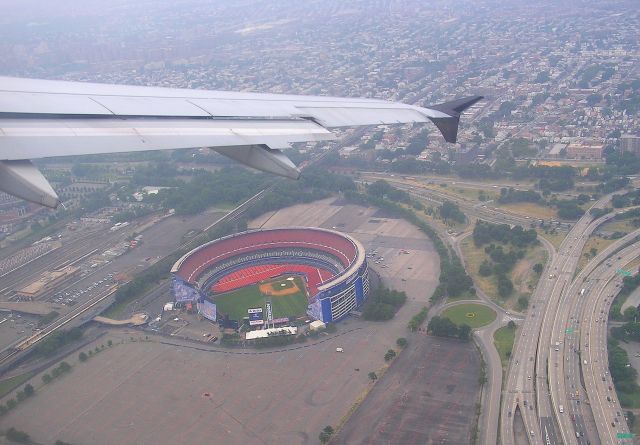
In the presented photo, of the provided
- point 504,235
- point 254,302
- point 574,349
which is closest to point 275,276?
point 254,302

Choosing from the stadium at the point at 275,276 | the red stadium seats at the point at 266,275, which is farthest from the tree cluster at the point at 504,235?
the red stadium seats at the point at 266,275

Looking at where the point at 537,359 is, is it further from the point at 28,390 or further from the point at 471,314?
the point at 28,390

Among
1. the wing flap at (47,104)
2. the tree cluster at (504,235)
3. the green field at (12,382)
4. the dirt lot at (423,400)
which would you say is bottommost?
A: the dirt lot at (423,400)

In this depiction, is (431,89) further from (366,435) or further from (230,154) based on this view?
(230,154)

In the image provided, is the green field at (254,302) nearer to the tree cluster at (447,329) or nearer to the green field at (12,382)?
the tree cluster at (447,329)

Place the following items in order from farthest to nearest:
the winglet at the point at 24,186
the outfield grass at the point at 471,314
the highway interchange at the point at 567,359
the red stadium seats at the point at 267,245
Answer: the red stadium seats at the point at 267,245 → the outfield grass at the point at 471,314 → the highway interchange at the point at 567,359 → the winglet at the point at 24,186

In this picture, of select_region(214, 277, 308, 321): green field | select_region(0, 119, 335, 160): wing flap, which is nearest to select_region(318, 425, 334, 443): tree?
select_region(214, 277, 308, 321): green field

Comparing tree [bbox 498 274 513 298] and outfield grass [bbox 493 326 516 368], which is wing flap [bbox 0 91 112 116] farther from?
tree [bbox 498 274 513 298]

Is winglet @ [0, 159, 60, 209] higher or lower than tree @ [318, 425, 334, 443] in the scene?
higher
